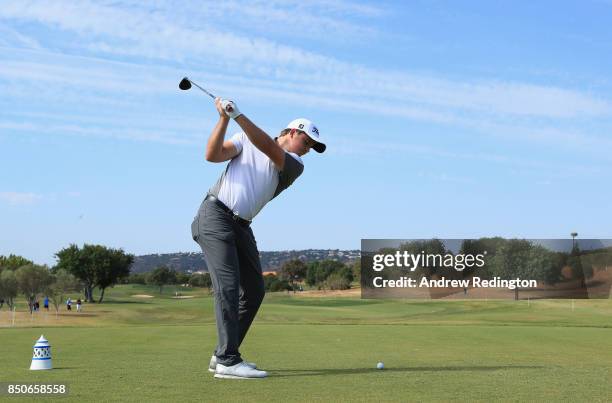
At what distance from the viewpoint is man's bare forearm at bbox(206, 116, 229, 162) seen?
6.84m

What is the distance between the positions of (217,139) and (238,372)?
199 cm

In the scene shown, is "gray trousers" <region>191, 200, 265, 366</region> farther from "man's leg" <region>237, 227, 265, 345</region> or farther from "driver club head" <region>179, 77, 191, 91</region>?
"driver club head" <region>179, 77, 191, 91</region>

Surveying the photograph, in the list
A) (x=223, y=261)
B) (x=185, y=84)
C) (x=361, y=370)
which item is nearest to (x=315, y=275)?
(x=361, y=370)

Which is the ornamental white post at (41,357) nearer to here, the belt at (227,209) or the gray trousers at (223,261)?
the gray trousers at (223,261)

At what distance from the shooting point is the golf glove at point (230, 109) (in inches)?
263

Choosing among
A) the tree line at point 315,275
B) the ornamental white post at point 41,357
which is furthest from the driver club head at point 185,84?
the tree line at point 315,275

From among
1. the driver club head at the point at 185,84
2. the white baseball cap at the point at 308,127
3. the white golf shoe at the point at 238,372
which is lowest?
the white golf shoe at the point at 238,372

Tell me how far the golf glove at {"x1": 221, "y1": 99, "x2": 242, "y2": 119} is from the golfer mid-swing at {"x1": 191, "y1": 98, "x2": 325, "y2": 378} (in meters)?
0.34

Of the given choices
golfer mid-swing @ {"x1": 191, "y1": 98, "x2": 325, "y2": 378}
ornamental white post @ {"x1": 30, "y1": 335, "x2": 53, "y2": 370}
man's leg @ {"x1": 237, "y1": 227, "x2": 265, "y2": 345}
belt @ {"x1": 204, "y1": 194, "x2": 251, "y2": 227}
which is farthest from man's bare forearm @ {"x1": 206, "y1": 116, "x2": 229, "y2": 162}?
ornamental white post @ {"x1": 30, "y1": 335, "x2": 53, "y2": 370}

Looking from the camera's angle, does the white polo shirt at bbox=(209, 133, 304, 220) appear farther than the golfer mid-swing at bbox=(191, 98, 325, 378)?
Yes

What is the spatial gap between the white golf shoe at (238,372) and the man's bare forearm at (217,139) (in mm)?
1827

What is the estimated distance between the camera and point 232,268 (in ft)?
24.0

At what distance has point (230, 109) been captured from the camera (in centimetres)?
669

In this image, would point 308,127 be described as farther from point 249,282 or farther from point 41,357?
point 41,357
